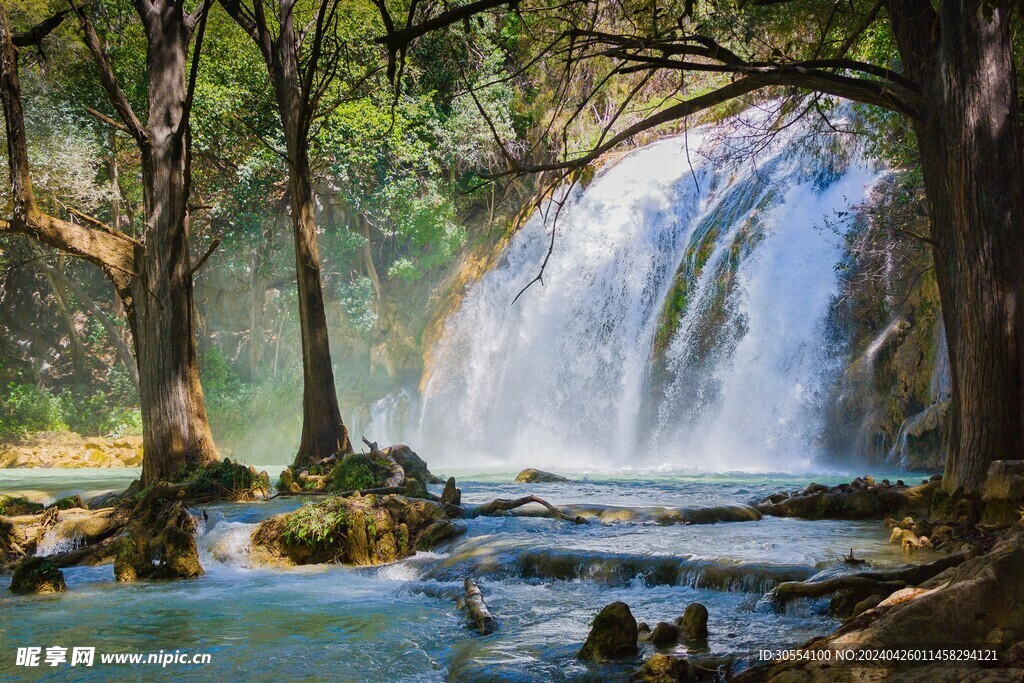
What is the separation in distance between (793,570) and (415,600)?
2906 mm

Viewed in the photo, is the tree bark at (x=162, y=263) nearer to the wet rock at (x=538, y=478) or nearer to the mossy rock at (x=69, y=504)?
the mossy rock at (x=69, y=504)

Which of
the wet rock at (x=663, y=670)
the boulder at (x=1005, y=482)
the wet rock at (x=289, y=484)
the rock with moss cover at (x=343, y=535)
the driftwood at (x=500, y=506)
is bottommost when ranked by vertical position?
the wet rock at (x=663, y=670)

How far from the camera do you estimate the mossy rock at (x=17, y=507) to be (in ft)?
32.7

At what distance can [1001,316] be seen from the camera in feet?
24.2

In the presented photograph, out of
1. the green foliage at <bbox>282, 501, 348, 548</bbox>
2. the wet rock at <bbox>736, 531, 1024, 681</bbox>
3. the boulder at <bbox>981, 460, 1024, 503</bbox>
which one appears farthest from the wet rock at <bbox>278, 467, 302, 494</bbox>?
the wet rock at <bbox>736, 531, 1024, 681</bbox>

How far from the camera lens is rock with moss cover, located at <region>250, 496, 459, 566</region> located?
8430mm

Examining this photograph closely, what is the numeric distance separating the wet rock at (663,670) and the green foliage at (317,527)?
464cm

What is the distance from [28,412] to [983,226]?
27.8m

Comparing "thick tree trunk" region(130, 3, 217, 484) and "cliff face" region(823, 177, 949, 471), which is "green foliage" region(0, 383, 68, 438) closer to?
"thick tree trunk" region(130, 3, 217, 484)

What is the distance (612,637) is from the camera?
4945 millimetres

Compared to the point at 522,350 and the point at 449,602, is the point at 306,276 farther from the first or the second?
the point at 522,350

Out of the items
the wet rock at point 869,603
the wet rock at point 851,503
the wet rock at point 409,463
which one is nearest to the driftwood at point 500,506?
the wet rock at point 851,503

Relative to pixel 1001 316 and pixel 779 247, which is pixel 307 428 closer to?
pixel 1001 316

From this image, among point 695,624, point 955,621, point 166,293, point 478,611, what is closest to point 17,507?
point 166,293
